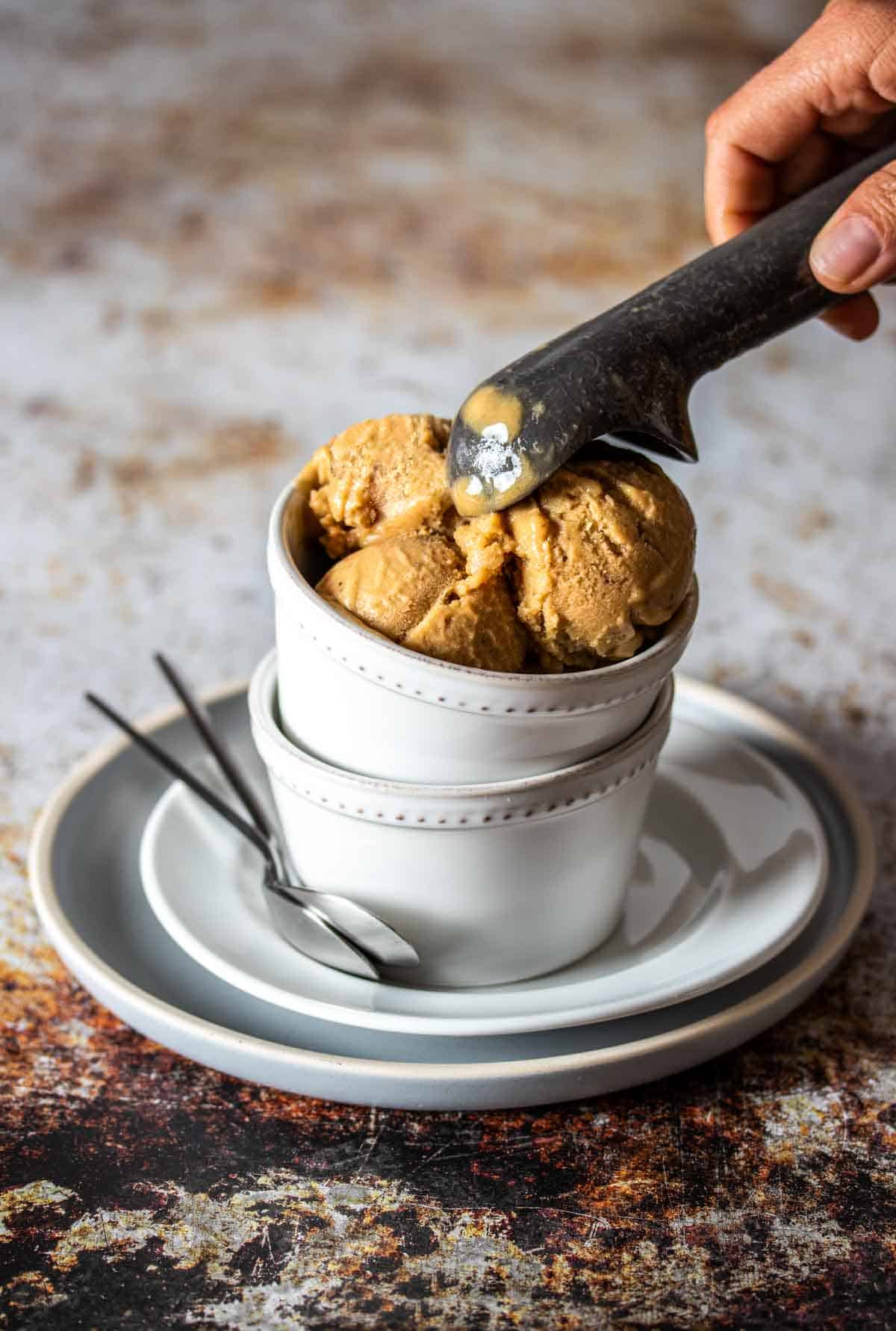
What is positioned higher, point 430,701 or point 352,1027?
point 430,701

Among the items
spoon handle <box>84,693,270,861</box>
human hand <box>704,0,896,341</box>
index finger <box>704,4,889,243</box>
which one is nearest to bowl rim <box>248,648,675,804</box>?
spoon handle <box>84,693,270,861</box>

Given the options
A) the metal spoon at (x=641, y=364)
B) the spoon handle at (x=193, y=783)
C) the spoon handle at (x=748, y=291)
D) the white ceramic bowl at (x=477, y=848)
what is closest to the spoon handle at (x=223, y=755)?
the spoon handle at (x=193, y=783)

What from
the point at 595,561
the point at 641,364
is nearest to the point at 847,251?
the point at 641,364

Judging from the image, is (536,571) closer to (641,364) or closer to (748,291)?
(641,364)

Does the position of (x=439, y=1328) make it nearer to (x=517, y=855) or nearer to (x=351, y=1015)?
(x=351, y=1015)

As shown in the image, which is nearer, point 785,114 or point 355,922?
point 355,922

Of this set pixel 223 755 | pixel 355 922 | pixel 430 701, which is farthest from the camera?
pixel 223 755

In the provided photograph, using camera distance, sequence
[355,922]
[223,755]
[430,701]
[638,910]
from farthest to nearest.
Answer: [223,755] < [638,910] < [355,922] < [430,701]

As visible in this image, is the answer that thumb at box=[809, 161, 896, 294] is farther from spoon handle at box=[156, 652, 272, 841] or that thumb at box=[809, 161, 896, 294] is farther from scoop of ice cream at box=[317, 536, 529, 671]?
spoon handle at box=[156, 652, 272, 841]
